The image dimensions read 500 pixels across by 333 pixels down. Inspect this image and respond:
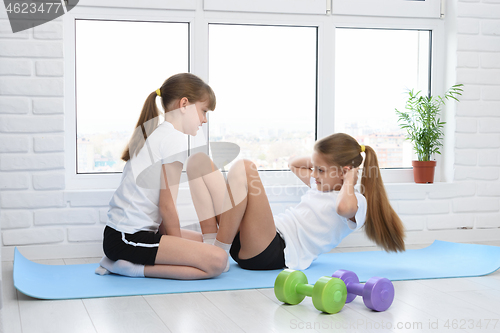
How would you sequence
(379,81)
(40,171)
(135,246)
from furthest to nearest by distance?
(379,81) → (40,171) → (135,246)

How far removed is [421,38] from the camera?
2697 mm

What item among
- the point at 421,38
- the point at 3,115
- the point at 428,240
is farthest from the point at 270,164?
the point at 3,115

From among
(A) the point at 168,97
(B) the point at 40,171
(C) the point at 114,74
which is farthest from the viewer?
(C) the point at 114,74

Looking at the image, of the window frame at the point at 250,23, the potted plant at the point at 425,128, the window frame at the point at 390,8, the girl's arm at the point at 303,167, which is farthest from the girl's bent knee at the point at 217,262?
the window frame at the point at 390,8

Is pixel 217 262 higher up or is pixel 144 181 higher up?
pixel 144 181

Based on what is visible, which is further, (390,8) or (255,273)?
(390,8)

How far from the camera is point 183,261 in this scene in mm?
1741

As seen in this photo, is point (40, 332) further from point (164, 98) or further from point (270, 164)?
point (270, 164)

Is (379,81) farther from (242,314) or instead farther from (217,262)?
(242,314)

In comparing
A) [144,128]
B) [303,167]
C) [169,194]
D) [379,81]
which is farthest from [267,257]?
[379,81]

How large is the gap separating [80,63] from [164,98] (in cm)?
70

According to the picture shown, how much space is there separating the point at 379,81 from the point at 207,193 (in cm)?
125

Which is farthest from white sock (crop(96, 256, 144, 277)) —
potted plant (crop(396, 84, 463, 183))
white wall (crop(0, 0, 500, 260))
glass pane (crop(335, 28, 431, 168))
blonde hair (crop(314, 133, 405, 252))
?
potted plant (crop(396, 84, 463, 183))

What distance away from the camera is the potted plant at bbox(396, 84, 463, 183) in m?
2.49
